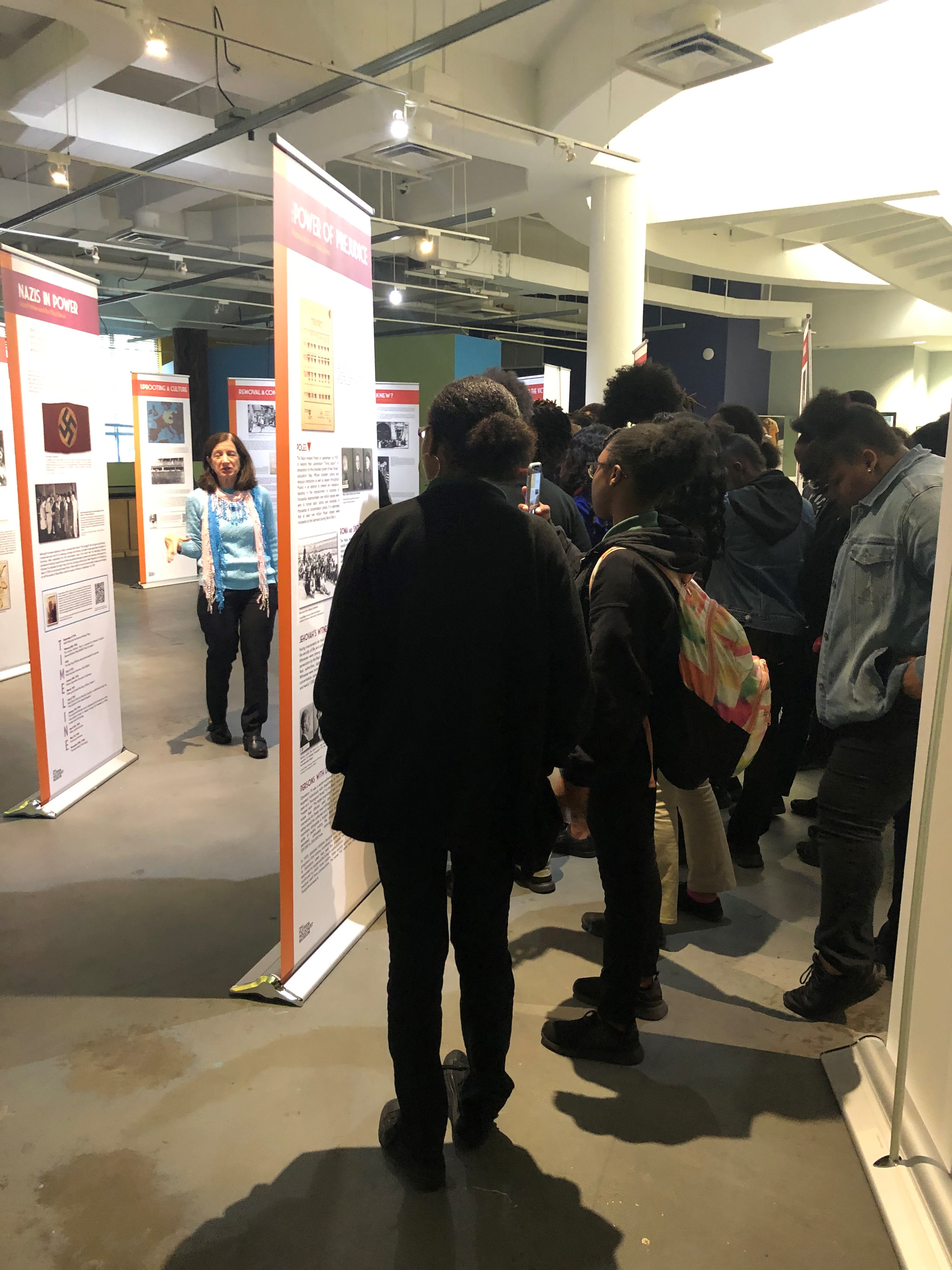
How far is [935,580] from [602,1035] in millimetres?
1405

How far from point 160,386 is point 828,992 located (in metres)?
10.3

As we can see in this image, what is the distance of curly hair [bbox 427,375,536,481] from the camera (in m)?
1.69

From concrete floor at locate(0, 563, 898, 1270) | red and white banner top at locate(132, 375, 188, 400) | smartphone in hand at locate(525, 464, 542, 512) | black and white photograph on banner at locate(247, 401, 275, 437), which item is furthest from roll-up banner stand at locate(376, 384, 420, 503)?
concrete floor at locate(0, 563, 898, 1270)

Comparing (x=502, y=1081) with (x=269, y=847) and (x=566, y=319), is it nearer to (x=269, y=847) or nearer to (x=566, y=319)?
(x=269, y=847)

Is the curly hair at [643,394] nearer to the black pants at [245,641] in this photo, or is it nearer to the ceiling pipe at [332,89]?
the ceiling pipe at [332,89]

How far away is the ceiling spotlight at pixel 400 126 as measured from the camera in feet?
15.1

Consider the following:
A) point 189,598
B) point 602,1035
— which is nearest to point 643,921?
point 602,1035

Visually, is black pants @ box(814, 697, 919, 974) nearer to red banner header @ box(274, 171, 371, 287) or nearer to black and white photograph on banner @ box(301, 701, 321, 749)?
black and white photograph on banner @ box(301, 701, 321, 749)

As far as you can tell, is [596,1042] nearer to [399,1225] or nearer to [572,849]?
[399,1225]

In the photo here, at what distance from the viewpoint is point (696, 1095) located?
216 cm

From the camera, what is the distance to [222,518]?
4559 mm

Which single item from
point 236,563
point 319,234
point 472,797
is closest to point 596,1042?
point 472,797

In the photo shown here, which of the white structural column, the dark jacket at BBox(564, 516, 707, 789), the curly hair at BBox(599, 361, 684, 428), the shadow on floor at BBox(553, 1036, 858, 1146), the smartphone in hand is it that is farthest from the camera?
the white structural column

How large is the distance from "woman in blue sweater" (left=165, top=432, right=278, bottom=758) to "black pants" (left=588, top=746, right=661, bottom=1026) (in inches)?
112
